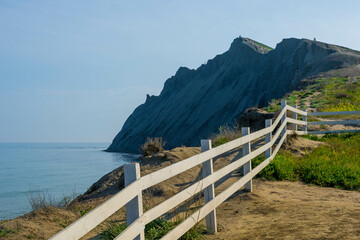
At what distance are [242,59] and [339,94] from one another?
62626 mm

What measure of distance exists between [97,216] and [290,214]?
4.89 metres

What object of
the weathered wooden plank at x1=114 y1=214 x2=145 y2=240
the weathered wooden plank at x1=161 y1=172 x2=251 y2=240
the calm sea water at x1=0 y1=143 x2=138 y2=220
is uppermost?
the weathered wooden plank at x1=114 y1=214 x2=145 y2=240

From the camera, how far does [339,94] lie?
2964cm

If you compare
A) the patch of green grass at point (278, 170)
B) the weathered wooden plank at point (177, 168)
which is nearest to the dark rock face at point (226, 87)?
the patch of green grass at point (278, 170)

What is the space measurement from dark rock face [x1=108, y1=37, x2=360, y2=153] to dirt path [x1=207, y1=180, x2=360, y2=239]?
182ft

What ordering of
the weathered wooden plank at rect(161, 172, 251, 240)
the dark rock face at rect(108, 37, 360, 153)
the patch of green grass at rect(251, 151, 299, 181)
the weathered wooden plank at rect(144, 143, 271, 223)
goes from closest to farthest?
the weathered wooden plank at rect(144, 143, 271, 223)
the weathered wooden plank at rect(161, 172, 251, 240)
the patch of green grass at rect(251, 151, 299, 181)
the dark rock face at rect(108, 37, 360, 153)

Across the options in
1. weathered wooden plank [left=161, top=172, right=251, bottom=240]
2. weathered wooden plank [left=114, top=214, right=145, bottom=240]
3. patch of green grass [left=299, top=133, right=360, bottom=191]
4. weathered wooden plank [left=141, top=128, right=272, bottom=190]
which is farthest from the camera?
patch of green grass [left=299, top=133, right=360, bottom=191]

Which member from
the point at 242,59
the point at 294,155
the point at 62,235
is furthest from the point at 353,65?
the point at 62,235

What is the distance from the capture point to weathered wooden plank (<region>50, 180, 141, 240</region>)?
2.82 metres

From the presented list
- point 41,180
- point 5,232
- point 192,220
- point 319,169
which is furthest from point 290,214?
point 41,180

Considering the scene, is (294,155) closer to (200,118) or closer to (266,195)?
(266,195)

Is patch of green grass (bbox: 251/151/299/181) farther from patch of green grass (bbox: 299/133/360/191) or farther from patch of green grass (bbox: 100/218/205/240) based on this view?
patch of green grass (bbox: 100/218/205/240)

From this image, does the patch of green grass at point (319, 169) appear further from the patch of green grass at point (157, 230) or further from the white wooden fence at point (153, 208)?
the patch of green grass at point (157, 230)

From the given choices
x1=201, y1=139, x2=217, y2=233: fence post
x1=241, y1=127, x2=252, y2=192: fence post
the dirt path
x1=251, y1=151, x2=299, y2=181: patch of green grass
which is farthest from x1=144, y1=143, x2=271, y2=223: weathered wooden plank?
x1=251, y1=151, x2=299, y2=181: patch of green grass
